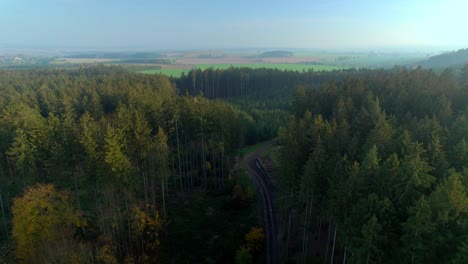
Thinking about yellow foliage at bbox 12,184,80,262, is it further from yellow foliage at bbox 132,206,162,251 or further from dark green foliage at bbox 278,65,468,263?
dark green foliage at bbox 278,65,468,263

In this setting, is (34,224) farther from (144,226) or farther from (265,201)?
(265,201)

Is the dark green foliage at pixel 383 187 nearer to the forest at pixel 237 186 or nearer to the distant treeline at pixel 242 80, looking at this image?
the forest at pixel 237 186

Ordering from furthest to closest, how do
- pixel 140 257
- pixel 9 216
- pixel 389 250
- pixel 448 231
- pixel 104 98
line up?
pixel 104 98 → pixel 9 216 → pixel 140 257 → pixel 389 250 → pixel 448 231

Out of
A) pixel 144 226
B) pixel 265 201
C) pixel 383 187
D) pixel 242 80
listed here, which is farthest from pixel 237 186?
pixel 242 80

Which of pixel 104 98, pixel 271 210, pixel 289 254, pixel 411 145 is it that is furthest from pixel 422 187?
pixel 104 98

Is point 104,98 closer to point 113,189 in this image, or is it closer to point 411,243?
point 113,189
